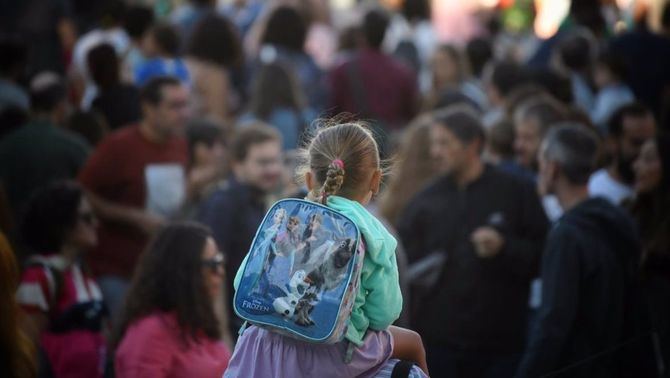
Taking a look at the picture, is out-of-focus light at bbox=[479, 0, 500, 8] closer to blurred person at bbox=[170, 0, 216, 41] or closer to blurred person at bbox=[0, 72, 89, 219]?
blurred person at bbox=[170, 0, 216, 41]

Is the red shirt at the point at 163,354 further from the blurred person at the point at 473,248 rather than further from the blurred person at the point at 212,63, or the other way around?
the blurred person at the point at 212,63

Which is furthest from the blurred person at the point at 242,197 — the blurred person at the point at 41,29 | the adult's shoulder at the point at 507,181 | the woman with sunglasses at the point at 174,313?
the blurred person at the point at 41,29

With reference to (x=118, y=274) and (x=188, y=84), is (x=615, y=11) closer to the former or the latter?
(x=188, y=84)

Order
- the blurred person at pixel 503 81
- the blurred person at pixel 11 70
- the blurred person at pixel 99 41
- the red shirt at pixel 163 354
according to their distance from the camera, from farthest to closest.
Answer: the blurred person at pixel 99 41
the blurred person at pixel 503 81
the blurred person at pixel 11 70
the red shirt at pixel 163 354

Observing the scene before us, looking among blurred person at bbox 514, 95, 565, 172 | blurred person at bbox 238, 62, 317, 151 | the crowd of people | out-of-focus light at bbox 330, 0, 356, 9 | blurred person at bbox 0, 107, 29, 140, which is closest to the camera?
the crowd of people

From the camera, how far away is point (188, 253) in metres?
5.36

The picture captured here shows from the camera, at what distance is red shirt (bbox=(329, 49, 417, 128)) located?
10.7 m

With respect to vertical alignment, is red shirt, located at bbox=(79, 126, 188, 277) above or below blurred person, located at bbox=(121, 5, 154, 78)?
below

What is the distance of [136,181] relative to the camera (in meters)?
7.98

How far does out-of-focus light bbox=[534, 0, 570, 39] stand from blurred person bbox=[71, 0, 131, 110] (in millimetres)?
6123

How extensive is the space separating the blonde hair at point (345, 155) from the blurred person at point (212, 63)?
6.72 meters

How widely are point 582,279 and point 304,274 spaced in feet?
8.04

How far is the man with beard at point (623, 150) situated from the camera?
772 centimetres

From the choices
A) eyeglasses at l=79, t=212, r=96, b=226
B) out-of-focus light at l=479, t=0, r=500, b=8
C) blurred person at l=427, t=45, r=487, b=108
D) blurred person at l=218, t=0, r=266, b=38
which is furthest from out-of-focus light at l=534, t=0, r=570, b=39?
eyeglasses at l=79, t=212, r=96, b=226
